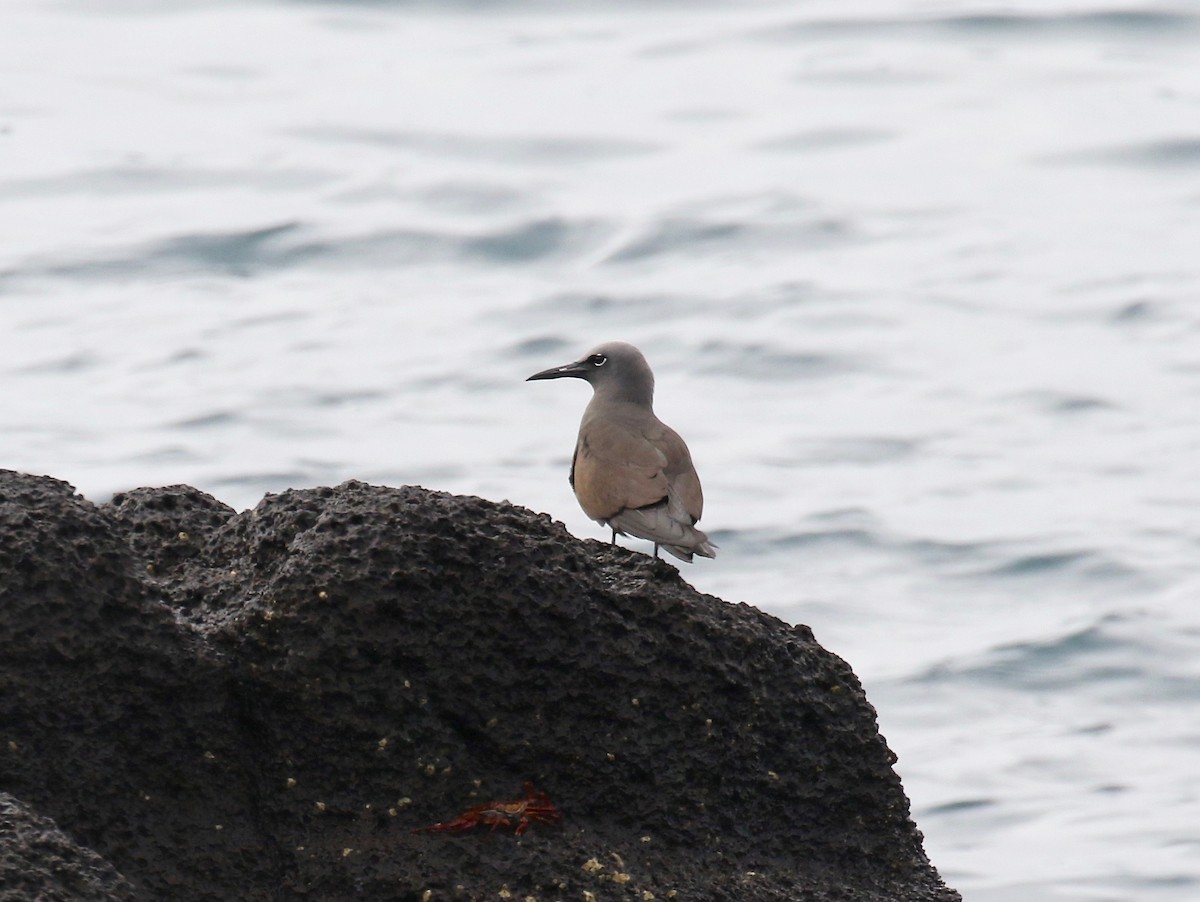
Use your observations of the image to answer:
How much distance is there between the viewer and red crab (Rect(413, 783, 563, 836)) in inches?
191

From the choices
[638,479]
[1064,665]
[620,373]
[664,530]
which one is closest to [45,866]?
[664,530]

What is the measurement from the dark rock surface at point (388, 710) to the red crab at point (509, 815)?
24mm

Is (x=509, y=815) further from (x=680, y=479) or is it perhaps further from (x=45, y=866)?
(x=680, y=479)

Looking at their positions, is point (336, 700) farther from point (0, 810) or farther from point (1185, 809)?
point (1185, 809)

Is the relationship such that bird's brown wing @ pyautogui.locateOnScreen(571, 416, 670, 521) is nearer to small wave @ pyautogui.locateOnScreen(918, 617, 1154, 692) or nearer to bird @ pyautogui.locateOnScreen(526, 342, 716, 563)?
bird @ pyautogui.locateOnScreen(526, 342, 716, 563)

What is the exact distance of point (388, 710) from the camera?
4871 mm

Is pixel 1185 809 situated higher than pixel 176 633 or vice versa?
pixel 1185 809

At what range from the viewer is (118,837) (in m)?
4.68

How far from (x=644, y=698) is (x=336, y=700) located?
2.78 ft

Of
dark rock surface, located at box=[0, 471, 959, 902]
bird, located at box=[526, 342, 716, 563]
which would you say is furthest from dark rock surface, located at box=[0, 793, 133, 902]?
bird, located at box=[526, 342, 716, 563]

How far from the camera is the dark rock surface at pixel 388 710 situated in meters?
4.68

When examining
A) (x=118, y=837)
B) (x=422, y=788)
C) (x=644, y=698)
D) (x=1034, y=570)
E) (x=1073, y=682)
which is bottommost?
(x=118, y=837)

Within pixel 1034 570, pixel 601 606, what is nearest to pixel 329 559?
pixel 601 606

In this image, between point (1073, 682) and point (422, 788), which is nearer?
point (422, 788)
